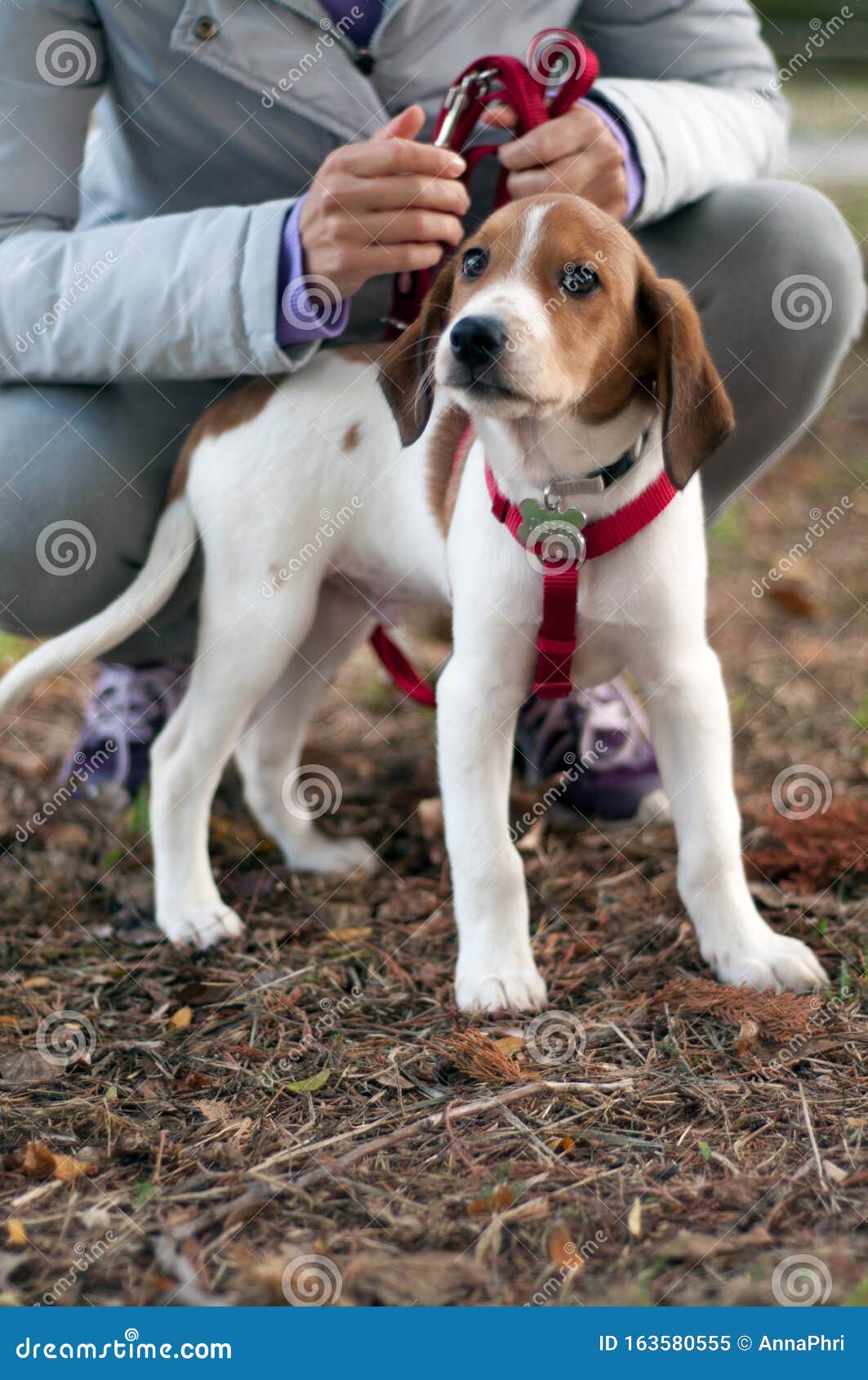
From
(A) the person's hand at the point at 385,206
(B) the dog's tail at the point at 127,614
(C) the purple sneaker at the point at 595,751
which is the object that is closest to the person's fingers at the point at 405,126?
(A) the person's hand at the point at 385,206

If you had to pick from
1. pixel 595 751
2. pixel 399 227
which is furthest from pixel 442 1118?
pixel 399 227

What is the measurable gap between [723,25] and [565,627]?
5.41ft

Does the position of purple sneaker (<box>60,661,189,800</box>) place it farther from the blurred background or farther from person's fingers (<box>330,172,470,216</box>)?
the blurred background

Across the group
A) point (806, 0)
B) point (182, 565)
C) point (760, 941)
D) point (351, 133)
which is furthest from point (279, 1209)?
point (806, 0)

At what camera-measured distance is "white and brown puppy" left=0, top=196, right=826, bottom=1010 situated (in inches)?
78.4

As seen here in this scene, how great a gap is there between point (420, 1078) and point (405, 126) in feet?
5.43

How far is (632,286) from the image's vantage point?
2049 mm

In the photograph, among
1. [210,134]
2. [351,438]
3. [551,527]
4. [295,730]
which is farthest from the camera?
[295,730]

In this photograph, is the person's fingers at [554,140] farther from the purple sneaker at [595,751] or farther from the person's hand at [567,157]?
the purple sneaker at [595,751]

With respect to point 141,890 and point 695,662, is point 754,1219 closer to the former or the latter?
point 695,662

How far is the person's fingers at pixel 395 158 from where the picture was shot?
2.22m

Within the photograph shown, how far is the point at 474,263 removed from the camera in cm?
208

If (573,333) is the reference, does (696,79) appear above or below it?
above

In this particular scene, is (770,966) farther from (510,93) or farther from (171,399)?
(171,399)
